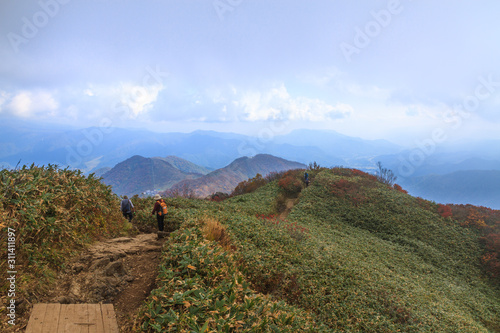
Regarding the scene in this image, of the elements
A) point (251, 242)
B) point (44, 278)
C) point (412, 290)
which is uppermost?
point (44, 278)

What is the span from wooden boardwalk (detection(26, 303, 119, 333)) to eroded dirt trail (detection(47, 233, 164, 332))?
199mm

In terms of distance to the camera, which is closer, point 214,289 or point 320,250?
point 214,289

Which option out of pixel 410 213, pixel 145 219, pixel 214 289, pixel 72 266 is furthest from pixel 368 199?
pixel 72 266

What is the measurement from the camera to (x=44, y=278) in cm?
470

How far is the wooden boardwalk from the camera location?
12.2 feet

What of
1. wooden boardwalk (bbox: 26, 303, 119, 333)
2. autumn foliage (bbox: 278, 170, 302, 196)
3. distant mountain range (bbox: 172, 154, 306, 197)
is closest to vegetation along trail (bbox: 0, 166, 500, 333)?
wooden boardwalk (bbox: 26, 303, 119, 333)

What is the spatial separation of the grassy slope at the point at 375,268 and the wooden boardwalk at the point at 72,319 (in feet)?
11.9

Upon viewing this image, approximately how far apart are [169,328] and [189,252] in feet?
7.38

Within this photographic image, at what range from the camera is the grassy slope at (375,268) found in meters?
6.97

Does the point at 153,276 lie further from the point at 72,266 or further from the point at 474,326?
the point at 474,326

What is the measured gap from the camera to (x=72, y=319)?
3963 mm

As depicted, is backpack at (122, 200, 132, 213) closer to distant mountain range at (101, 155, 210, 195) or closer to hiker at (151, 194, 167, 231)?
hiker at (151, 194, 167, 231)

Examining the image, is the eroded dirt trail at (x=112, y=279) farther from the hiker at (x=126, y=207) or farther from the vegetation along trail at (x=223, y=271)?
the hiker at (x=126, y=207)

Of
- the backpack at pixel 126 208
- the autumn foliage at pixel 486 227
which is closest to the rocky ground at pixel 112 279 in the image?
the backpack at pixel 126 208
